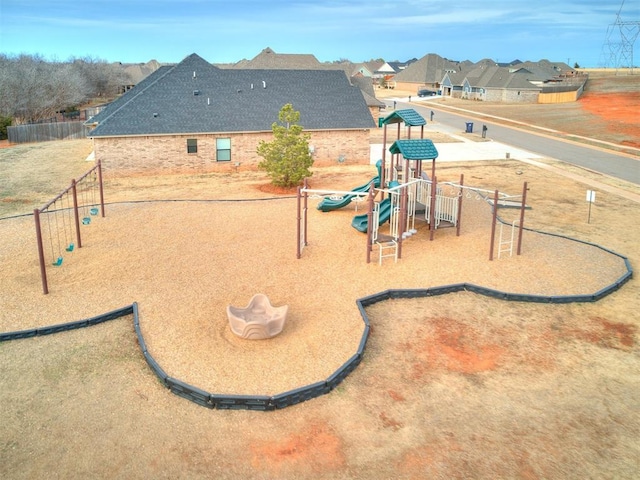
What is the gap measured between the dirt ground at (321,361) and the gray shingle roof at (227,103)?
40.4 ft

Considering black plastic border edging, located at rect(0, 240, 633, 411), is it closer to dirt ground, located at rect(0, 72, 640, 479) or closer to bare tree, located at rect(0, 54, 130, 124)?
dirt ground, located at rect(0, 72, 640, 479)

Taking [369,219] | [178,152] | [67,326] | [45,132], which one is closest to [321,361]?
[369,219]

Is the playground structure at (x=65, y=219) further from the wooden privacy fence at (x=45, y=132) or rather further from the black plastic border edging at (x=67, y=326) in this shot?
the wooden privacy fence at (x=45, y=132)

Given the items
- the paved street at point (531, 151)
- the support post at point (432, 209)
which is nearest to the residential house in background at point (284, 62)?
the paved street at point (531, 151)

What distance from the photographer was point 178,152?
32125mm

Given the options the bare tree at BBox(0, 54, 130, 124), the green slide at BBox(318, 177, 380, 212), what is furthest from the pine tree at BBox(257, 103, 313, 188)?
the bare tree at BBox(0, 54, 130, 124)

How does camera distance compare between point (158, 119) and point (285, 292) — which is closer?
point (285, 292)

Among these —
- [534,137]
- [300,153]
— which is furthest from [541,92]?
[300,153]

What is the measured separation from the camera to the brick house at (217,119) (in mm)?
31375

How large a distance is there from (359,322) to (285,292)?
2.64m

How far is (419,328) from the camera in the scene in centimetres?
1348

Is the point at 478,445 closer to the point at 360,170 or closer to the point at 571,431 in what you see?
the point at 571,431

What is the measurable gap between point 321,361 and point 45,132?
4649cm

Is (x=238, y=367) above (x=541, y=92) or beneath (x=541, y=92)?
beneath
